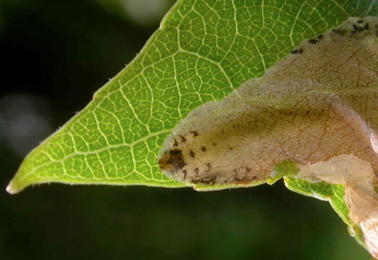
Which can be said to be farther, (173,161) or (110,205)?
(110,205)

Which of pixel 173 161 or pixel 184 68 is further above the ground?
pixel 184 68

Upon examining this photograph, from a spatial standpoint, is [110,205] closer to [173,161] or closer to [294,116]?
[173,161]

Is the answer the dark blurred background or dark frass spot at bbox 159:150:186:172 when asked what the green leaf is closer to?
dark frass spot at bbox 159:150:186:172

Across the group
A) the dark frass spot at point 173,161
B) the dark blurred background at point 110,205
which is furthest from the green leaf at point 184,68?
the dark blurred background at point 110,205

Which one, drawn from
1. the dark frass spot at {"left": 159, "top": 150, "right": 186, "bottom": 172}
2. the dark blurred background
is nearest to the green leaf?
the dark frass spot at {"left": 159, "top": 150, "right": 186, "bottom": 172}

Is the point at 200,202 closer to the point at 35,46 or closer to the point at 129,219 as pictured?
the point at 129,219

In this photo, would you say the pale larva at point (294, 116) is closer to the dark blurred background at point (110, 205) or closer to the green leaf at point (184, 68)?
the green leaf at point (184, 68)

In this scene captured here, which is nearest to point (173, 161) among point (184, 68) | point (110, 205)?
point (184, 68)

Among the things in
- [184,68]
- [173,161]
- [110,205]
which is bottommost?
[110,205]
